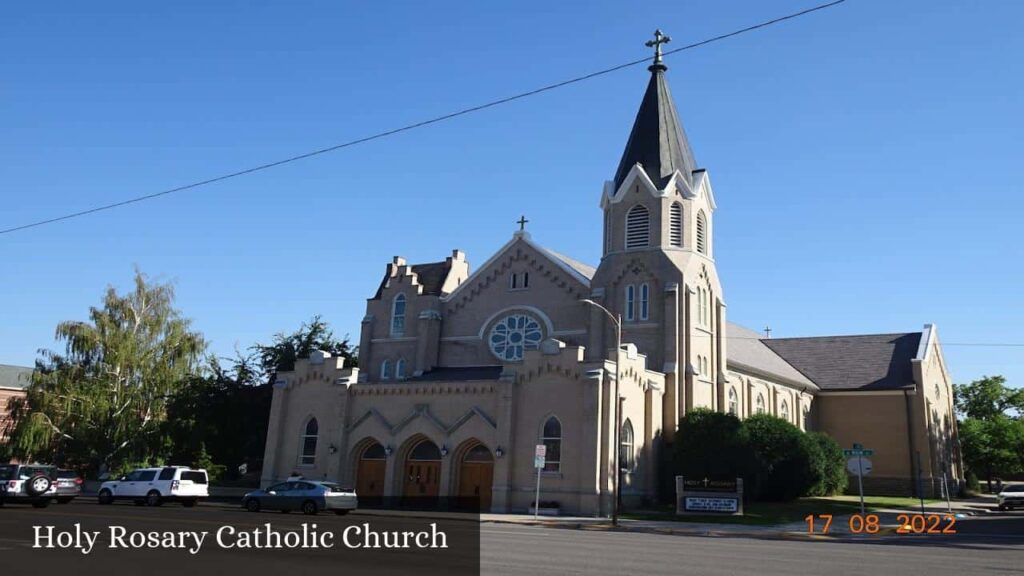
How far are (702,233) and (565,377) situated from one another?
44.9ft

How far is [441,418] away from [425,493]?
368cm

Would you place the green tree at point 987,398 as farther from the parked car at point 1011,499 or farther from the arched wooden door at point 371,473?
the arched wooden door at point 371,473

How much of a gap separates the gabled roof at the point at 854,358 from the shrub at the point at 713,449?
76.0 feet

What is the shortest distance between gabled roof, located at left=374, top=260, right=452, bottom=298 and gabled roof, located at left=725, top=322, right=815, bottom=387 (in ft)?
58.2

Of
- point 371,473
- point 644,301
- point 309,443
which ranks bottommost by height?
point 371,473

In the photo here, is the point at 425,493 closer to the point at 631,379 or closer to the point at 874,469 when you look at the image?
the point at 631,379

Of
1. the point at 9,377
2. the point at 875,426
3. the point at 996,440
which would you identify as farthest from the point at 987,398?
the point at 9,377

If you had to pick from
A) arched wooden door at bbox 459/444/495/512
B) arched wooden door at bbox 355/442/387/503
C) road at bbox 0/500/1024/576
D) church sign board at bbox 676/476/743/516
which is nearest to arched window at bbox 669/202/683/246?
church sign board at bbox 676/476/743/516

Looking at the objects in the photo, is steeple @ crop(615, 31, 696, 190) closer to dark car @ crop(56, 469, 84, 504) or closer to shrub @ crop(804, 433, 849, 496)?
shrub @ crop(804, 433, 849, 496)

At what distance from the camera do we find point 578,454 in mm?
35188

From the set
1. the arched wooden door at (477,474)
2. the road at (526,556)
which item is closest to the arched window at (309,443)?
the arched wooden door at (477,474)

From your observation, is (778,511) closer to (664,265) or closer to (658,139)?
(664,265)

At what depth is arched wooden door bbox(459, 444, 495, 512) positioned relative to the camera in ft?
124

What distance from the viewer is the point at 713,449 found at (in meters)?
37.6
